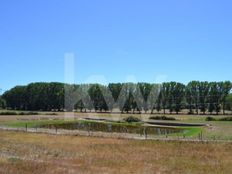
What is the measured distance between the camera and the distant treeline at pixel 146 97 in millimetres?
134875

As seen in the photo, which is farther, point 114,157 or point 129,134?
point 129,134

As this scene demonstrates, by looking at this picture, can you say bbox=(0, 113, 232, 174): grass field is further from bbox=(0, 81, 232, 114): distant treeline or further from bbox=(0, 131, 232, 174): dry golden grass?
bbox=(0, 81, 232, 114): distant treeline

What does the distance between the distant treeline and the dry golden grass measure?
92.4 m

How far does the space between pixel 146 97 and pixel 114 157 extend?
365ft

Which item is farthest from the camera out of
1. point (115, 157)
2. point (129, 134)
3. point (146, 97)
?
point (146, 97)

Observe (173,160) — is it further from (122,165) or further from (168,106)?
(168,106)

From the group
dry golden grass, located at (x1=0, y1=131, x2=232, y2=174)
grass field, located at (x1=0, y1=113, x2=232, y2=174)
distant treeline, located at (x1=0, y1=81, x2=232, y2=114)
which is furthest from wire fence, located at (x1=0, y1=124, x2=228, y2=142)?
distant treeline, located at (x1=0, y1=81, x2=232, y2=114)

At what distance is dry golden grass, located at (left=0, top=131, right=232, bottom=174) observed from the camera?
2470cm

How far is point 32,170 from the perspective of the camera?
77.9 feet

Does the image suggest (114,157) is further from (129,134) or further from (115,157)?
(129,134)

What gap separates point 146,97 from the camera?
141250 millimetres

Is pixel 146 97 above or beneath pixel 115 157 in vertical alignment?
above

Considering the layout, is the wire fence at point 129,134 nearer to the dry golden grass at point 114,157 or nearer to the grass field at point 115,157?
the grass field at point 115,157

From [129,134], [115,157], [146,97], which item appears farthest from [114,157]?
[146,97]
